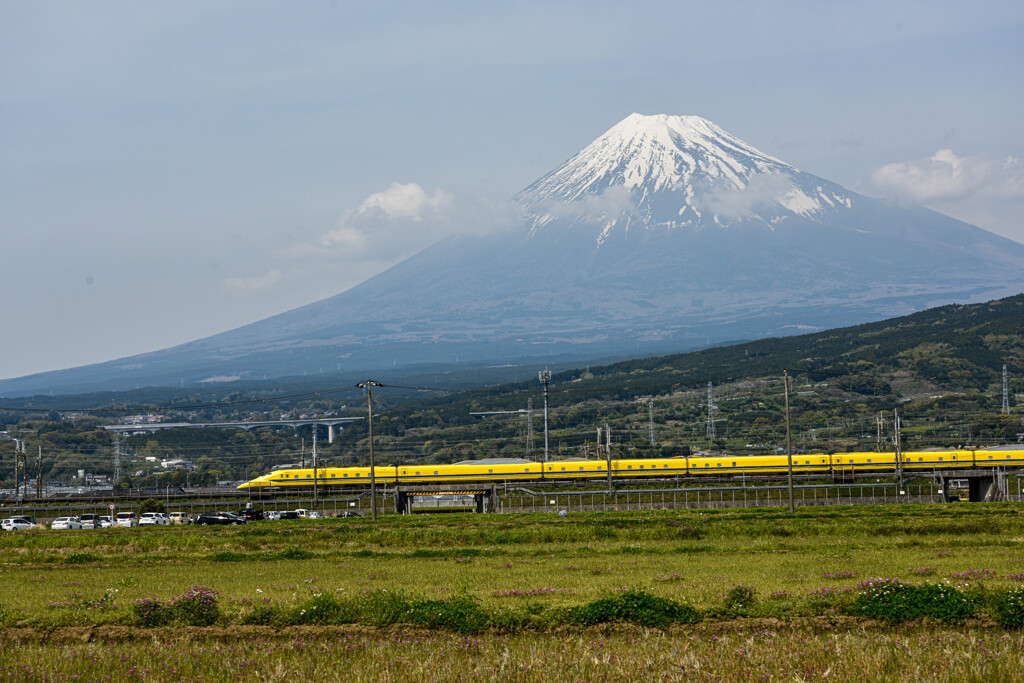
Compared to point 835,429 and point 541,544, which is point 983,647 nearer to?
point 541,544

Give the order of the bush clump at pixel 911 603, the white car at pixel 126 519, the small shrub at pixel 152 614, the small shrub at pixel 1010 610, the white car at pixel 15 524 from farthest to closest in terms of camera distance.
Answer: the white car at pixel 126 519 → the white car at pixel 15 524 → the small shrub at pixel 152 614 → the bush clump at pixel 911 603 → the small shrub at pixel 1010 610

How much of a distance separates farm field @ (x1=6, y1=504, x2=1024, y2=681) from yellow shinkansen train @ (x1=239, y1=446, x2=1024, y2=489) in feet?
170

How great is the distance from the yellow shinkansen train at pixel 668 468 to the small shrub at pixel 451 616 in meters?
72.4

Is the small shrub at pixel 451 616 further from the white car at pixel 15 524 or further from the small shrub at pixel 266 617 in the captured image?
the white car at pixel 15 524

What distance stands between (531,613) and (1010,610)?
9355 mm

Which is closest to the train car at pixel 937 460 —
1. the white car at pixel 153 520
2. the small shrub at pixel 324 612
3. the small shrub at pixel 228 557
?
the white car at pixel 153 520

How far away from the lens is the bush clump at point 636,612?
20234 millimetres

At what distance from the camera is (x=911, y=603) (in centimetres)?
2005

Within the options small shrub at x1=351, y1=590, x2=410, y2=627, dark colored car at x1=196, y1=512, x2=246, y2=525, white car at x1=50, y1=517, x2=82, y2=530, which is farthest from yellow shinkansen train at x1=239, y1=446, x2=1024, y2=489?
small shrub at x1=351, y1=590, x2=410, y2=627

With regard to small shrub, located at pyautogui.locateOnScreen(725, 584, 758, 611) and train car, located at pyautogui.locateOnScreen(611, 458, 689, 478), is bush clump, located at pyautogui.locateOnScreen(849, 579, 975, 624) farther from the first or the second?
train car, located at pyautogui.locateOnScreen(611, 458, 689, 478)

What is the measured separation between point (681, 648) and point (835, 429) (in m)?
156

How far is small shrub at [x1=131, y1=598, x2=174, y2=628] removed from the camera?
21406 millimetres

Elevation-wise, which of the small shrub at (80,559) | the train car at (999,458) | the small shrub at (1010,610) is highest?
the small shrub at (1010,610)

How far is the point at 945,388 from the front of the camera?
196 m
